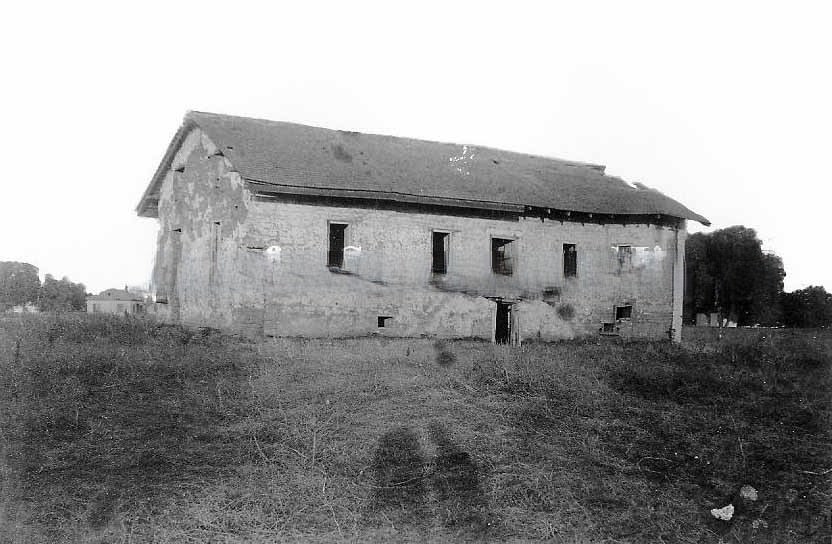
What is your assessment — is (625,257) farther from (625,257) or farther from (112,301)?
(112,301)

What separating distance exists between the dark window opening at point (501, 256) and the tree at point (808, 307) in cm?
4114

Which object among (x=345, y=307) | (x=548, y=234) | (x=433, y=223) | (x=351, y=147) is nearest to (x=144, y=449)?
(x=345, y=307)

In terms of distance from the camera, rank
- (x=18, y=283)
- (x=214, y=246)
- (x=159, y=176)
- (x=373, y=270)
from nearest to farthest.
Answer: (x=214, y=246) → (x=373, y=270) → (x=159, y=176) → (x=18, y=283)

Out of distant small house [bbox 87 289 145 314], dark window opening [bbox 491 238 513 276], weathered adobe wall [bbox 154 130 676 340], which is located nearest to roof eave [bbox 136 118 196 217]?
weathered adobe wall [bbox 154 130 676 340]

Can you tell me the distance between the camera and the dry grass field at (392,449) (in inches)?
307

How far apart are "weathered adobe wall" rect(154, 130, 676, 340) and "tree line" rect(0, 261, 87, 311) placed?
2840cm

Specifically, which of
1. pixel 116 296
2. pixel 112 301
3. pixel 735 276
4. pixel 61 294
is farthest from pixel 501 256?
pixel 116 296

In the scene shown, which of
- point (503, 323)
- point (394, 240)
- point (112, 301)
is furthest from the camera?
point (112, 301)

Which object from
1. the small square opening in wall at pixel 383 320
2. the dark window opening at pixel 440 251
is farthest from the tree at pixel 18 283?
the dark window opening at pixel 440 251

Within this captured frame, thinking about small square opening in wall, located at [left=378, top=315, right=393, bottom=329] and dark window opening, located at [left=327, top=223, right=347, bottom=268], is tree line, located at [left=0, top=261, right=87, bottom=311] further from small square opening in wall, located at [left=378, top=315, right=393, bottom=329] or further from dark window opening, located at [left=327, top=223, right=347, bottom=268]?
small square opening in wall, located at [left=378, top=315, right=393, bottom=329]

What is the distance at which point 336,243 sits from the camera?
1933cm

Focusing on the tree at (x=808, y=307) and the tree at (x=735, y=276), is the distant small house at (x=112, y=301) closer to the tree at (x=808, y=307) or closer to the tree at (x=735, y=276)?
the tree at (x=735, y=276)

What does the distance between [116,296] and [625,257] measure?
72950 mm

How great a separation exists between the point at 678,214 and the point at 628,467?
49.5 feet
